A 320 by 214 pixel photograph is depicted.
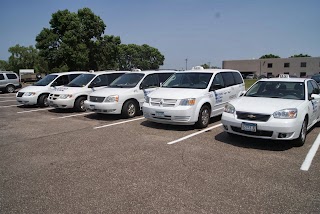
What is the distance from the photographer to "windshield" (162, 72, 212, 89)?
7955 mm

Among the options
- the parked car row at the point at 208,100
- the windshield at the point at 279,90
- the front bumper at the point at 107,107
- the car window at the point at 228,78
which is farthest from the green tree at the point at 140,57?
the windshield at the point at 279,90

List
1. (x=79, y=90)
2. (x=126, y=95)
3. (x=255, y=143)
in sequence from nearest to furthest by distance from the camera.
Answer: (x=255, y=143) < (x=126, y=95) < (x=79, y=90)

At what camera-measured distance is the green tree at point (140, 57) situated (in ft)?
300

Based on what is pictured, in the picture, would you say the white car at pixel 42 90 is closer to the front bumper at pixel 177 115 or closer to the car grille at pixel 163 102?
the car grille at pixel 163 102

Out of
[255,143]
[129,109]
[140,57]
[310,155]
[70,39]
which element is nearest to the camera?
[310,155]

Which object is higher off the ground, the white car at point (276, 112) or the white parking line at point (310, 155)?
the white car at point (276, 112)

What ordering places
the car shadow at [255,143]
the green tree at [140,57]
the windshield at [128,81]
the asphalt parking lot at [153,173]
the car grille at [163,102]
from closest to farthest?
the asphalt parking lot at [153,173] < the car shadow at [255,143] < the car grille at [163,102] < the windshield at [128,81] < the green tree at [140,57]

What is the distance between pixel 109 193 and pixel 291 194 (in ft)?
8.46

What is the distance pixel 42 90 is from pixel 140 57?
281ft

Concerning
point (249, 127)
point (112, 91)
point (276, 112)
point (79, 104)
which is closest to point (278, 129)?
point (276, 112)

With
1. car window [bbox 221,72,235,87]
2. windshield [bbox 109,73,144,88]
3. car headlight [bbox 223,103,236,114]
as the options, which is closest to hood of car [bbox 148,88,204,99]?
car headlight [bbox 223,103,236,114]

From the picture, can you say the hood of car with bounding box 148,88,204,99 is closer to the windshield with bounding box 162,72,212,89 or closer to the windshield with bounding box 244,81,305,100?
the windshield with bounding box 162,72,212,89

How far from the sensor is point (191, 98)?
7.14 m

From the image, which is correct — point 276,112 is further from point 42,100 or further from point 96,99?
point 42,100
